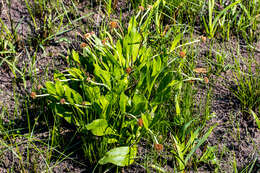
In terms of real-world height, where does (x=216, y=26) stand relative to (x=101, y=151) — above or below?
above

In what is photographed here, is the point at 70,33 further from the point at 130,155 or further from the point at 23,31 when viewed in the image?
the point at 130,155

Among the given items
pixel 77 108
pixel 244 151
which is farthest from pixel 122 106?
pixel 244 151

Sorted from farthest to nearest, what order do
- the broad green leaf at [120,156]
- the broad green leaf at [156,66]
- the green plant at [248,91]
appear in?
the green plant at [248,91], the broad green leaf at [156,66], the broad green leaf at [120,156]

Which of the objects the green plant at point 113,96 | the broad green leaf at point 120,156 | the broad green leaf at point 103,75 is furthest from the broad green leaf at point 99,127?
the broad green leaf at point 103,75

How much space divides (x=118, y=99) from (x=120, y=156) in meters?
0.31

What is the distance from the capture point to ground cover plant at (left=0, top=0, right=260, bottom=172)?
1.89 metres

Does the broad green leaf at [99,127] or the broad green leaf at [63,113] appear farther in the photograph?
the broad green leaf at [63,113]

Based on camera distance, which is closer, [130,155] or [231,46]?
[130,155]

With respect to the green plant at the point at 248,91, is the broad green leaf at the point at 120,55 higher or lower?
higher

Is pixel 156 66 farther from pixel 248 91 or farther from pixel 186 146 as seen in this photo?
pixel 248 91

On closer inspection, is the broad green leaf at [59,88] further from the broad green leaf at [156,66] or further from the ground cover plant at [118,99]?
the broad green leaf at [156,66]

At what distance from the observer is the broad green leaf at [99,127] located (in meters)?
1.81

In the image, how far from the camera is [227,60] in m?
2.51

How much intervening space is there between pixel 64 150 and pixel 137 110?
0.47m
